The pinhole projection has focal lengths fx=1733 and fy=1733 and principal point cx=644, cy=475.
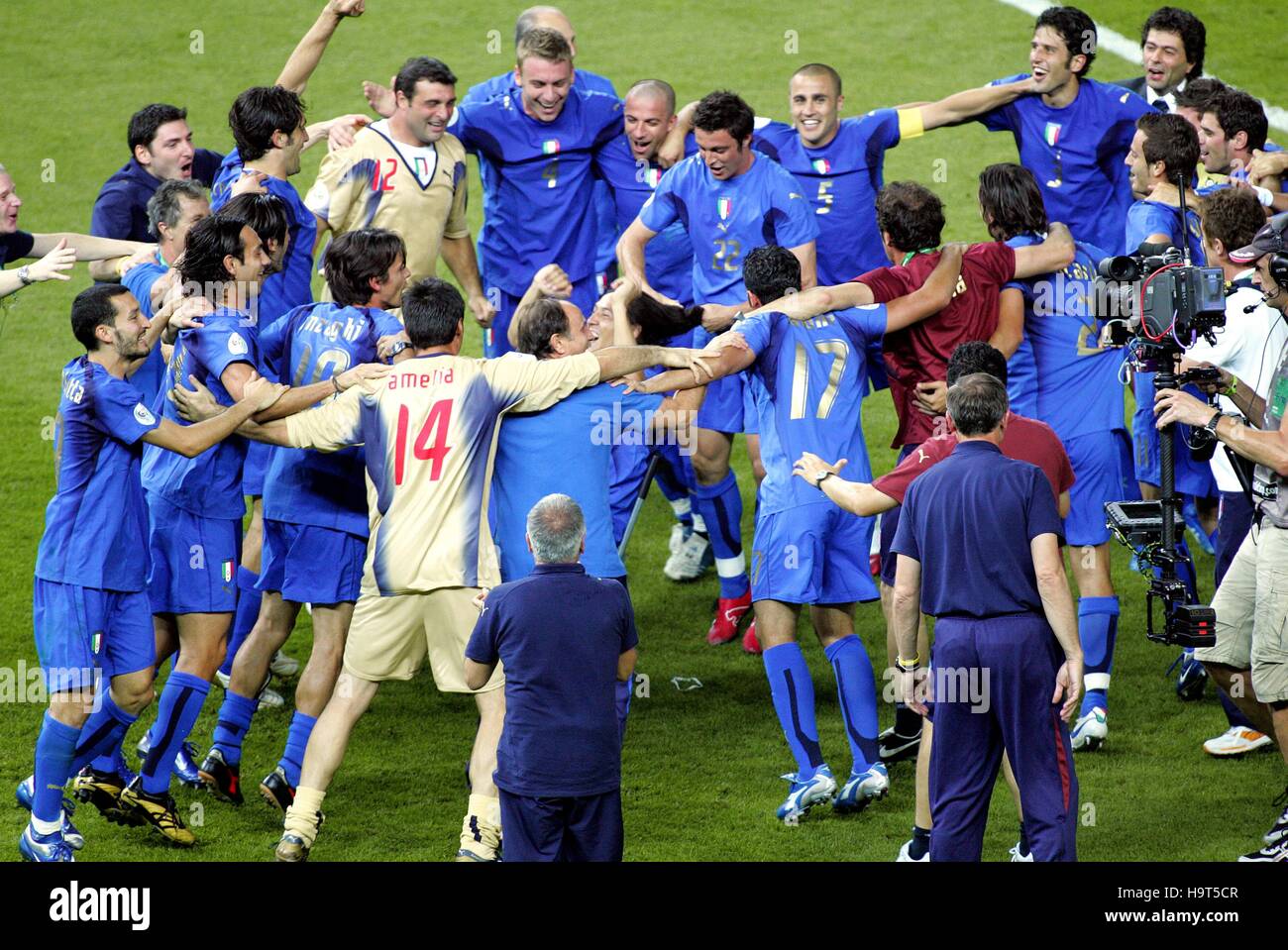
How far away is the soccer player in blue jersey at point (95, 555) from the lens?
21.6 feet

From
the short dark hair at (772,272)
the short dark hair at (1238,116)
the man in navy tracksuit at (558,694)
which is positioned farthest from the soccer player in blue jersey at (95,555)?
the short dark hair at (1238,116)

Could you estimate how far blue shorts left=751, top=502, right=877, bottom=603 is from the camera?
7180 millimetres

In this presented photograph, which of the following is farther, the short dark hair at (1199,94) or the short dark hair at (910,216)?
the short dark hair at (1199,94)

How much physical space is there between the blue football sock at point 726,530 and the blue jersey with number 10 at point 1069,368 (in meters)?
1.80

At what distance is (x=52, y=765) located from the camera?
6.59 m

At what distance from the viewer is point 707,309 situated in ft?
27.3

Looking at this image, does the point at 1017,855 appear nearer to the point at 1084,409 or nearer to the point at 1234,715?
the point at 1234,715

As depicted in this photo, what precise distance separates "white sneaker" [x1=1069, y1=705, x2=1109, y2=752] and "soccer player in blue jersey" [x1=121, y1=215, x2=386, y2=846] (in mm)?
3678

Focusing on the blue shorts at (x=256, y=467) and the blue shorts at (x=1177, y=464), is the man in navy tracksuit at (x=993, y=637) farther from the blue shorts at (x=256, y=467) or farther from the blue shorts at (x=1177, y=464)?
the blue shorts at (x=256, y=467)

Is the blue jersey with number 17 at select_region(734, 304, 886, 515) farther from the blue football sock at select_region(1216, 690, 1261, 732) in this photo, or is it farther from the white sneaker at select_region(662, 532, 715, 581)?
the white sneaker at select_region(662, 532, 715, 581)

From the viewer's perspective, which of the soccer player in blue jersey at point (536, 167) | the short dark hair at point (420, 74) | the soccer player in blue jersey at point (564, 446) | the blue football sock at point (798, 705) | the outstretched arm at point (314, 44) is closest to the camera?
the soccer player in blue jersey at point (564, 446)

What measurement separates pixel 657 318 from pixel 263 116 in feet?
7.02

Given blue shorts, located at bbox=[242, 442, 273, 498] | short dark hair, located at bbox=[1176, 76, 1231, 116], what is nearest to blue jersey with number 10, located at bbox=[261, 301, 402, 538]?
blue shorts, located at bbox=[242, 442, 273, 498]
